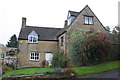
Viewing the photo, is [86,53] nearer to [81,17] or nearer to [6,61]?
[81,17]

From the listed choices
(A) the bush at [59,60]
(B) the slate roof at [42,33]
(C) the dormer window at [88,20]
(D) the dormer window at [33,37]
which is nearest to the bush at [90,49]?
(A) the bush at [59,60]

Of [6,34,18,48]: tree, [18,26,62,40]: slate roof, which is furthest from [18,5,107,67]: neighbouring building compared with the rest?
[6,34,18,48]: tree

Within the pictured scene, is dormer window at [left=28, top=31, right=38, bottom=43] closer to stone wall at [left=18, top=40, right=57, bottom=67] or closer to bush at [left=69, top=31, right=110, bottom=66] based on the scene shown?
stone wall at [left=18, top=40, right=57, bottom=67]

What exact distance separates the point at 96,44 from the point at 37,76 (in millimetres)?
7997

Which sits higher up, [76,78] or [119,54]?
[119,54]

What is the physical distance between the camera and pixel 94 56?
17.6 m

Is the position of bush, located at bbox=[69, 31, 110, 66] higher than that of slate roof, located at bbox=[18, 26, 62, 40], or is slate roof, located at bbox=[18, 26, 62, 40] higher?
slate roof, located at bbox=[18, 26, 62, 40]

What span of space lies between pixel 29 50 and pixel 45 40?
344 cm

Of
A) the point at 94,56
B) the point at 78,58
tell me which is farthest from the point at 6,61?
the point at 94,56

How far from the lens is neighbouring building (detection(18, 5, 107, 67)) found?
79.8 ft

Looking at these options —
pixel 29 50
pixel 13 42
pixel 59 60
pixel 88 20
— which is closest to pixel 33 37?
pixel 29 50

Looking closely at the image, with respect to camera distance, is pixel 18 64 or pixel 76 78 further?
pixel 18 64

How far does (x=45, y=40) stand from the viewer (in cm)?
2661

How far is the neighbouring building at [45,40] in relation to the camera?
2433cm
